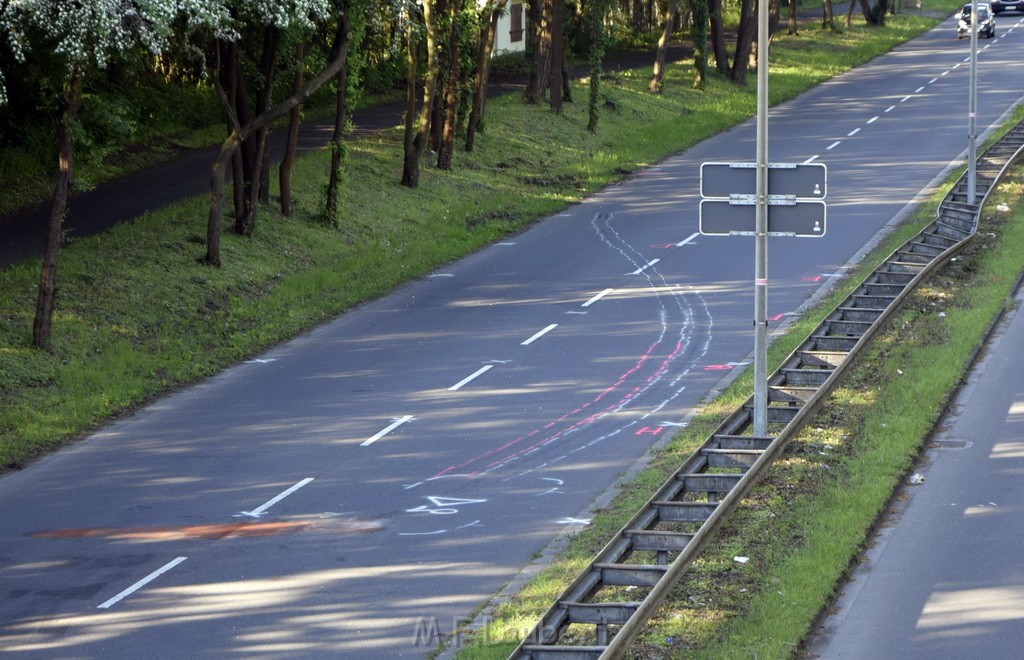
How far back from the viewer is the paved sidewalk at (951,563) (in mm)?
10133

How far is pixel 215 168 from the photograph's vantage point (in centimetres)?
2291

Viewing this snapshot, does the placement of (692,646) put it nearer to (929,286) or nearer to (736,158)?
A: (929,286)

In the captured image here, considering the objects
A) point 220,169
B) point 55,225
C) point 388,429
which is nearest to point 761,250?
point 388,429

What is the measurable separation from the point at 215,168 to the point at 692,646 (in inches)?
610

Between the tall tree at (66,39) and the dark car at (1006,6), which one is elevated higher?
the dark car at (1006,6)

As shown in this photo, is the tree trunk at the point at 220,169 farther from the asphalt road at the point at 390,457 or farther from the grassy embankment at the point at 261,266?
the asphalt road at the point at 390,457

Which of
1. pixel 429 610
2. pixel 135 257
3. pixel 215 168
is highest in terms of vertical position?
pixel 215 168

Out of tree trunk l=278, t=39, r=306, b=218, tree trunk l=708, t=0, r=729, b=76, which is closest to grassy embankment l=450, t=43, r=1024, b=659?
tree trunk l=278, t=39, r=306, b=218

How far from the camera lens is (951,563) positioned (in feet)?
38.3

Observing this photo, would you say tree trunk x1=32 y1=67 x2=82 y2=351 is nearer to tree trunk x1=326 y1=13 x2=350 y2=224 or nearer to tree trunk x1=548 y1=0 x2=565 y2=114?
tree trunk x1=326 y1=13 x2=350 y2=224

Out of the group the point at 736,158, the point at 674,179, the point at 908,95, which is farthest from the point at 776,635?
the point at 908,95

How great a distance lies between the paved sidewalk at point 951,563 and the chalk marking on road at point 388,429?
620cm

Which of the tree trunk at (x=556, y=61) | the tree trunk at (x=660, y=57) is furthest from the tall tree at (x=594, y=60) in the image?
the tree trunk at (x=660, y=57)

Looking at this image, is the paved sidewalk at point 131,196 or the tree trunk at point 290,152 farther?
the tree trunk at point 290,152
